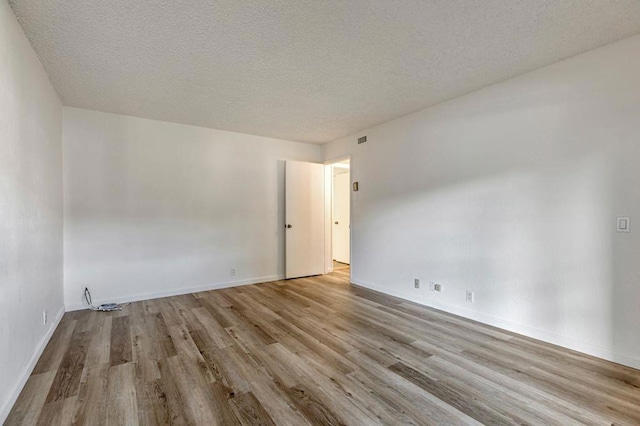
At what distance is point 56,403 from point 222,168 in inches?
137

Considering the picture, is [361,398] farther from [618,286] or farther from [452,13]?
[452,13]

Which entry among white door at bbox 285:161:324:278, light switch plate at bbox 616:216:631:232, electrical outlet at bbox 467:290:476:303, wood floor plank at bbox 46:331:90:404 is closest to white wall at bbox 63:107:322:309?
white door at bbox 285:161:324:278

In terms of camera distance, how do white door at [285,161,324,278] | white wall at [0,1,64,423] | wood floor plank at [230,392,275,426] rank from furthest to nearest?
white door at [285,161,324,278], white wall at [0,1,64,423], wood floor plank at [230,392,275,426]

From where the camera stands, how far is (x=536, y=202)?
2.79 metres

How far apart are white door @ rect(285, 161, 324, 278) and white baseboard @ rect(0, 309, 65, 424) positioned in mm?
3177

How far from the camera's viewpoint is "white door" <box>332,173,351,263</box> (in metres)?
7.18

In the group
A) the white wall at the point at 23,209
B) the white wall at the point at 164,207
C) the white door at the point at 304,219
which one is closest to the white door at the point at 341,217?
the white door at the point at 304,219

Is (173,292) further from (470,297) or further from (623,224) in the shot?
(623,224)

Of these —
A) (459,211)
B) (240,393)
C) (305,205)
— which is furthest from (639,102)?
(305,205)

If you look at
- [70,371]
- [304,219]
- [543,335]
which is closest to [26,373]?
[70,371]

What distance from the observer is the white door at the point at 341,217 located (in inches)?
283

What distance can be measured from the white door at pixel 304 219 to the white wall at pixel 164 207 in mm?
186

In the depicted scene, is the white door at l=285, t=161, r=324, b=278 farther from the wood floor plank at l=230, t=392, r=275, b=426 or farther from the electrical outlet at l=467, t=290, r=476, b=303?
the wood floor plank at l=230, t=392, r=275, b=426

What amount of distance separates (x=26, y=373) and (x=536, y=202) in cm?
454
